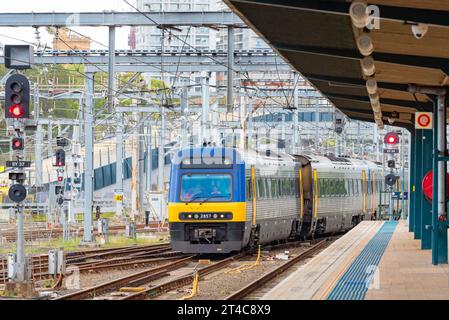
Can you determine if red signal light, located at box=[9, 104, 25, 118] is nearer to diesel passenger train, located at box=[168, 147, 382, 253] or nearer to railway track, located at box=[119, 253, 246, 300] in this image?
railway track, located at box=[119, 253, 246, 300]

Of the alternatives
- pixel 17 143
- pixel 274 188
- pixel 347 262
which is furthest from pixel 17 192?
pixel 274 188

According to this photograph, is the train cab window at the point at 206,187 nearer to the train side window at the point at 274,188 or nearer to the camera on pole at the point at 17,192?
the train side window at the point at 274,188

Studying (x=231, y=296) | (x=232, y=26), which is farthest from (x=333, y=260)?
(x=232, y=26)

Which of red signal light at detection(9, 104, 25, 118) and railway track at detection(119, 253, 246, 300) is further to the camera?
red signal light at detection(9, 104, 25, 118)

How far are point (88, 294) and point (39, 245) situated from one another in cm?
1661

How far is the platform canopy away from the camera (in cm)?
1115

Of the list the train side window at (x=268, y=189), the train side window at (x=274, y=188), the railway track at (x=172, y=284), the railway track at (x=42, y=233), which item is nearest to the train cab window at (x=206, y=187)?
the railway track at (x=172, y=284)

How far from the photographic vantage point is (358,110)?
25.0 meters

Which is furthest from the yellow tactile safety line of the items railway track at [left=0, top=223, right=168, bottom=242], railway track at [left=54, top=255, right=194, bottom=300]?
railway track at [left=0, top=223, right=168, bottom=242]

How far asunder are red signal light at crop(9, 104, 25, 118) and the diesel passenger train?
6.87m

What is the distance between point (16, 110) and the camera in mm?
18953

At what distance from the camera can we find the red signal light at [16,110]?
18938 millimetres

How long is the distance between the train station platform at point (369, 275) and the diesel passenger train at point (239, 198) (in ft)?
8.14
